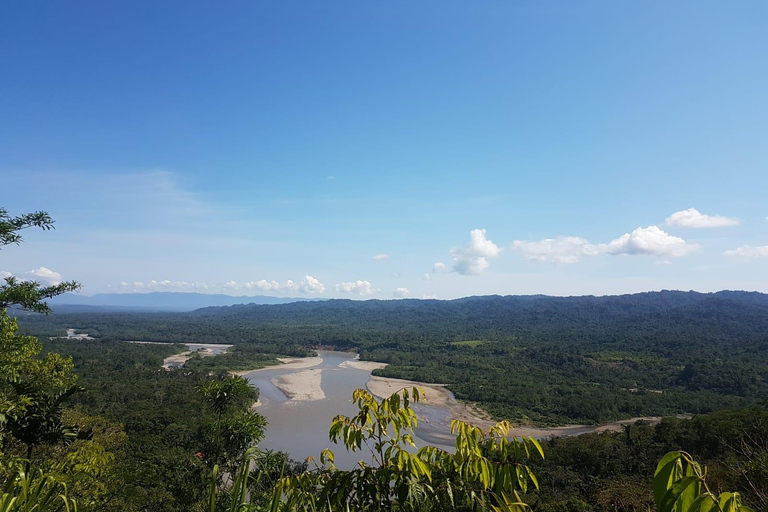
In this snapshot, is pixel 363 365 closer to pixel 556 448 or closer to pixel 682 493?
pixel 556 448

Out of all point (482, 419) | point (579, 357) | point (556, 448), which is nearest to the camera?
point (556, 448)

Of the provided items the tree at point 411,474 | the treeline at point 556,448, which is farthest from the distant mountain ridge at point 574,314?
the tree at point 411,474

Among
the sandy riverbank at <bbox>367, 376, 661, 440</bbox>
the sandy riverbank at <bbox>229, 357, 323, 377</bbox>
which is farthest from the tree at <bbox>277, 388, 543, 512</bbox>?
the sandy riverbank at <bbox>229, 357, 323, 377</bbox>

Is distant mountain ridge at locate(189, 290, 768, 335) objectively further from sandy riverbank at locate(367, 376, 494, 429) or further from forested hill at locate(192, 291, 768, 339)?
sandy riverbank at locate(367, 376, 494, 429)

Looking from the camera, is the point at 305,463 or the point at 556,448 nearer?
the point at 305,463

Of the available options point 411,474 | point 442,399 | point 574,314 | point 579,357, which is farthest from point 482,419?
point 574,314

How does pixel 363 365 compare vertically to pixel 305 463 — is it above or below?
below

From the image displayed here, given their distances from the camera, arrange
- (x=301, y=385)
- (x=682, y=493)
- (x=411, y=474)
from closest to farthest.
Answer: (x=682, y=493) < (x=411, y=474) < (x=301, y=385)
